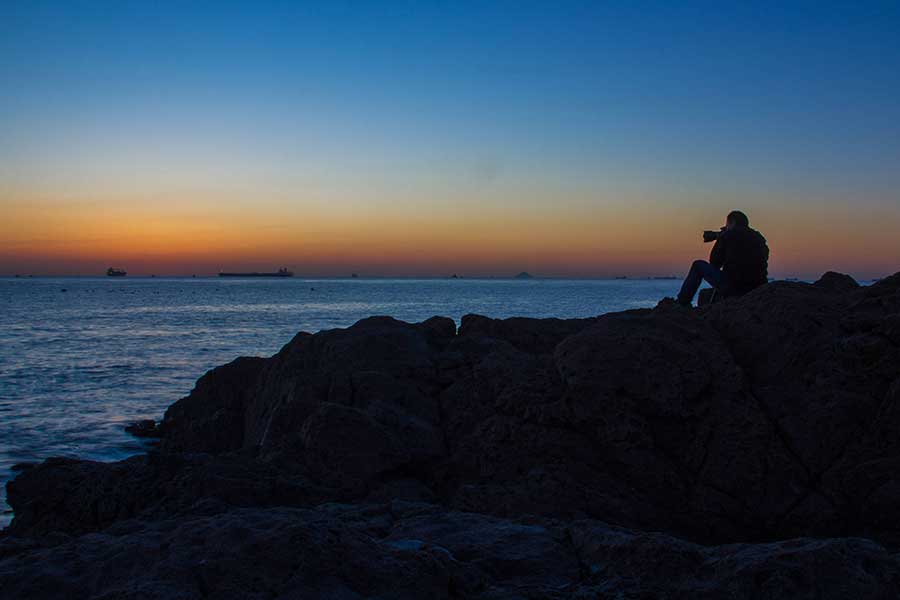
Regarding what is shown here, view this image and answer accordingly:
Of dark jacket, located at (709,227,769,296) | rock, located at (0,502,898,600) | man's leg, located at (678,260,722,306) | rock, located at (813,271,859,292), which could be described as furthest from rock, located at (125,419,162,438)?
Result: rock, located at (813,271,859,292)

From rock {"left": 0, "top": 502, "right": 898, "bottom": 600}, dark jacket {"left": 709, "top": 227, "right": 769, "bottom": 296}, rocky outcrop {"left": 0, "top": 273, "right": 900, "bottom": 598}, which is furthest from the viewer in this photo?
dark jacket {"left": 709, "top": 227, "right": 769, "bottom": 296}

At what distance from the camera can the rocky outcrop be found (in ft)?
12.0

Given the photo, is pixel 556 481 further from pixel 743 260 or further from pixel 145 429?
pixel 145 429

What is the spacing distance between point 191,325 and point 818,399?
179 ft

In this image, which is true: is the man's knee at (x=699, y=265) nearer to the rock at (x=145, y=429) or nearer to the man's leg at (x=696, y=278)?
the man's leg at (x=696, y=278)

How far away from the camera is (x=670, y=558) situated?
12.8 feet

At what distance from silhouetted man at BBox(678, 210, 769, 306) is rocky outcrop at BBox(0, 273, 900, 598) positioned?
8.48ft

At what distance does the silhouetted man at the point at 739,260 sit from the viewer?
39.2 ft

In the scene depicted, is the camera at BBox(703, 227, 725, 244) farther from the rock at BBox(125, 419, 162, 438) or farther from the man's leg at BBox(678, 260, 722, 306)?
the rock at BBox(125, 419, 162, 438)

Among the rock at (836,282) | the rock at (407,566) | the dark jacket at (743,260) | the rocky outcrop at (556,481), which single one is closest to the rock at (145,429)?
the rocky outcrop at (556,481)

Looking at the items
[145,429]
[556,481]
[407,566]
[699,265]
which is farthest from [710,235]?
[145,429]

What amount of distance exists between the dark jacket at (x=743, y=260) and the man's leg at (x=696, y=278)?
0.81 feet

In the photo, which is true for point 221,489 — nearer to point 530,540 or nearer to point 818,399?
point 530,540

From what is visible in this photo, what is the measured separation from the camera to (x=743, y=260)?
39.2 feet
